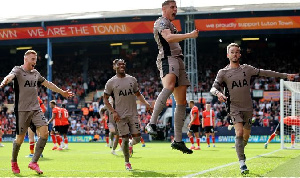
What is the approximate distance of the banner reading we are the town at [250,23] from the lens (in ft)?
129

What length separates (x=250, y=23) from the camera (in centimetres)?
3991

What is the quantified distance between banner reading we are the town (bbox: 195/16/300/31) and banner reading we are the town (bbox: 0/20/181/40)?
4190 millimetres

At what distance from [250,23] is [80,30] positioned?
12.8 m

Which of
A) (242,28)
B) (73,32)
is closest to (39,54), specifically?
(73,32)

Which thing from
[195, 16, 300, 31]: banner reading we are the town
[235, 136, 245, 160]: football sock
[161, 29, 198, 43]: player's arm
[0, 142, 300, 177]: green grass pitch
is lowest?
[0, 142, 300, 177]: green grass pitch

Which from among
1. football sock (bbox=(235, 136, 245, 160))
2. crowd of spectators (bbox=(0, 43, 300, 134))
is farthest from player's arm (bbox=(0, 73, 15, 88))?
crowd of spectators (bbox=(0, 43, 300, 134))

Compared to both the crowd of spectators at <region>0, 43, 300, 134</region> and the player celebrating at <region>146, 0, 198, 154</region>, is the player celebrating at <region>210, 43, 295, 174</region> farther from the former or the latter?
the crowd of spectators at <region>0, 43, 300, 134</region>

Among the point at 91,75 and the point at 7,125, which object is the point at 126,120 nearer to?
the point at 7,125

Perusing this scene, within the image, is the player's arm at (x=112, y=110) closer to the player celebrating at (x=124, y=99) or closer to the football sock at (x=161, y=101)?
the player celebrating at (x=124, y=99)

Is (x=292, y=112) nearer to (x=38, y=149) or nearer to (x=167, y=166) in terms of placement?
(x=167, y=166)

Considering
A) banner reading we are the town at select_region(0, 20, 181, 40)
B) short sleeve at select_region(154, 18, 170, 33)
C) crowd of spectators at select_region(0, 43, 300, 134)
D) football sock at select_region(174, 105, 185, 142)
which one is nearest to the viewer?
short sleeve at select_region(154, 18, 170, 33)

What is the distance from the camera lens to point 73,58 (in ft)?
170

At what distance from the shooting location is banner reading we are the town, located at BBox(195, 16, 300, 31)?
39.3 m

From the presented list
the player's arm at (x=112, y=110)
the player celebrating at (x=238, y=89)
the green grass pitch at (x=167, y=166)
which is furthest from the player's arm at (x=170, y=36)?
the player's arm at (x=112, y=110)
